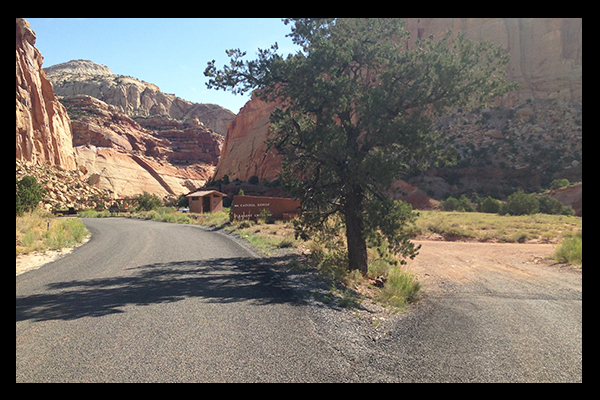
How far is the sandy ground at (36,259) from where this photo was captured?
34.3 feet

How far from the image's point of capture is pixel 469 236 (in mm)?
24172

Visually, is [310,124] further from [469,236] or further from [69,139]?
[69,139]

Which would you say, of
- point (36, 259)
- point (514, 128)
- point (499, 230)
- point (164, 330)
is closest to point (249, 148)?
point (514, 128)

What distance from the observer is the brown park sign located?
30531 millimetres

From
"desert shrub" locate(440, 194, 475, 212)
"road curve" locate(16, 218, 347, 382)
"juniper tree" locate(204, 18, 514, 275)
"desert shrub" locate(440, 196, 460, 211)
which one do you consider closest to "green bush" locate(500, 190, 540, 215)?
"desert shrub" locate(440, 194, 475, 212)

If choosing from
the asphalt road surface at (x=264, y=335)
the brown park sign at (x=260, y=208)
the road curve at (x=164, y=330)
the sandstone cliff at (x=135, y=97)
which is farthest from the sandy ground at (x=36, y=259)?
the sandstone cliff at (x=135, y=97)

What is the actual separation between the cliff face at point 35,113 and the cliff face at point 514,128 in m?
32.3

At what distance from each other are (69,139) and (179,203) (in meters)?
22.7

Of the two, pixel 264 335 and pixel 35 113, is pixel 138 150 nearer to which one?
pixel 35 113

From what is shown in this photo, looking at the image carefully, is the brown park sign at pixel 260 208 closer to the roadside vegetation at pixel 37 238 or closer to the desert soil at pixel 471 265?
the roadside vegetation at pixel 37 238

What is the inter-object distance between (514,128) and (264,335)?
74.9 m

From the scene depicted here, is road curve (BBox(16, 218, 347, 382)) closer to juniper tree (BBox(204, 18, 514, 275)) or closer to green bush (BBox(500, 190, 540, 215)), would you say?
juniper tree (BBox(204, 18, 514, 275))

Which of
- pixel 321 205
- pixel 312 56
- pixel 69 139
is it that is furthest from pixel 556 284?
pixel 69 139

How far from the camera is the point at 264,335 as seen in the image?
16.1 feet
